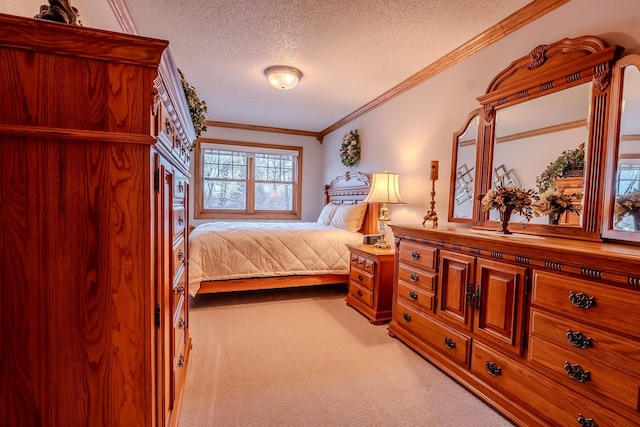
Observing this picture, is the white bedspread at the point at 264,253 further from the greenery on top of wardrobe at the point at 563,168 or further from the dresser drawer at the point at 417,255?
the greenery on top of wardrobe at the point at 563,168

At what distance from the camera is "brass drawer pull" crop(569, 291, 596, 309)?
1282 millimetres

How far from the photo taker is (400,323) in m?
2.55

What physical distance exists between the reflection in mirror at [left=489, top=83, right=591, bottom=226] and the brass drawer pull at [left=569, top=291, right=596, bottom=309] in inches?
24.8

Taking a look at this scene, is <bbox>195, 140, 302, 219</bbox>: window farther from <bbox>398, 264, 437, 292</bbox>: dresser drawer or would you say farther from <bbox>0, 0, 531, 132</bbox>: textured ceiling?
<bbox>398, 264, 437, 292</bbox>: dresser drawer

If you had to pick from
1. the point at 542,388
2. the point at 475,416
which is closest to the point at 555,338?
the point at 542,388

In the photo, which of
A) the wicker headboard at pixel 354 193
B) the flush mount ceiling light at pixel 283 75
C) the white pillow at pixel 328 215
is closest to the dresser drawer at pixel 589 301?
the wicker headboard at pixel 354 193

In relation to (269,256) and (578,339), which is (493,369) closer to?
(578,339)

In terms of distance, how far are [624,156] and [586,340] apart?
3.16ft

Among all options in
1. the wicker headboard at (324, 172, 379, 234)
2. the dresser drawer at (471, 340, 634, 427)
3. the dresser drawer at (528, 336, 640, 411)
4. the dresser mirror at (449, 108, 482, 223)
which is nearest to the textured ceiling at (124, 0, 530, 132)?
the dresser mirror at (449, 108, 482, 223)

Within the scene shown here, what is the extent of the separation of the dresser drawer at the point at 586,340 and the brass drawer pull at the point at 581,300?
8 cm

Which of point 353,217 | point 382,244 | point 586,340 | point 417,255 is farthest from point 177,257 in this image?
point 353,217

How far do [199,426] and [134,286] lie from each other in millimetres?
1086

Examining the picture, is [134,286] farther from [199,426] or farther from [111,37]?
[199,426]

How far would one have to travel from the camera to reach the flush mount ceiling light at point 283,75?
10.1 feet
